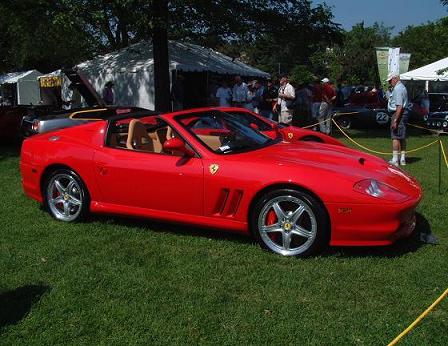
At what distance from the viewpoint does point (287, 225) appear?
15.4 ft

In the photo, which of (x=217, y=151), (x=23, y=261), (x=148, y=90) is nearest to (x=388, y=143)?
(x=148, y=90)

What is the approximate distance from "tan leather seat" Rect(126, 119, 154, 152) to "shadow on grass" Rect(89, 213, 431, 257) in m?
0.85

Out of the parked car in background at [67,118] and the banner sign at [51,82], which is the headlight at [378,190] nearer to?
the parked car in background at [67,118]

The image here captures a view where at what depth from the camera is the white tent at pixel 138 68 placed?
772 inches

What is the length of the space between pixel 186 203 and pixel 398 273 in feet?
6.60

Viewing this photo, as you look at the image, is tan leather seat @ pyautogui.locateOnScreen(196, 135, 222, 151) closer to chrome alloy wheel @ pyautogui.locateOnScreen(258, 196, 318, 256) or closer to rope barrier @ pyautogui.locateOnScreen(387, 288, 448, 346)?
chrome alloy wheel @ pyautogui.locateOnScreen(258, 196, 318, 256)

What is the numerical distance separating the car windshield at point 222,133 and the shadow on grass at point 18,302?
2.04 m

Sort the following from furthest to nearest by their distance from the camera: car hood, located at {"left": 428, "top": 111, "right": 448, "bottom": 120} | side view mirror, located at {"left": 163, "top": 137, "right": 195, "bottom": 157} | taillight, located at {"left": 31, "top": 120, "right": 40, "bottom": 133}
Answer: car hood, located at {"left": 428, "top": 111, "right": 448, "bottom": 120} < taillight, located at {"left": 31, "top": 120, "right": 40, "bottom": 133} < side view mirror, located at {"left": 163, "top": 137, "right": 195, "bottom": 157}

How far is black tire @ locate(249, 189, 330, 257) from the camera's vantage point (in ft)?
15.0

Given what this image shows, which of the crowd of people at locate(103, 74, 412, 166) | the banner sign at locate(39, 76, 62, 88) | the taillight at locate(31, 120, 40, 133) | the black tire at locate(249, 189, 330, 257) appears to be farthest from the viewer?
the banner sign at locate(39, 76, 62, 88)

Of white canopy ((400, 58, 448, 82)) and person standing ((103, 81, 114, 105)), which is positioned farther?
white canopy ((400, 58, 448, 82))

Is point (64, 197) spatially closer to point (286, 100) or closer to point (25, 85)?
point (286, 100)

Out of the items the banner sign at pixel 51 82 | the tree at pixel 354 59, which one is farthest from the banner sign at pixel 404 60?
the tree at pixel 354 59

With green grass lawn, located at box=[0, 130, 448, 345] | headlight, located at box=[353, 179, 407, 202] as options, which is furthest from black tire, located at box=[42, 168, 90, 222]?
headlight, located at box=[353, 179, 407, 202]
